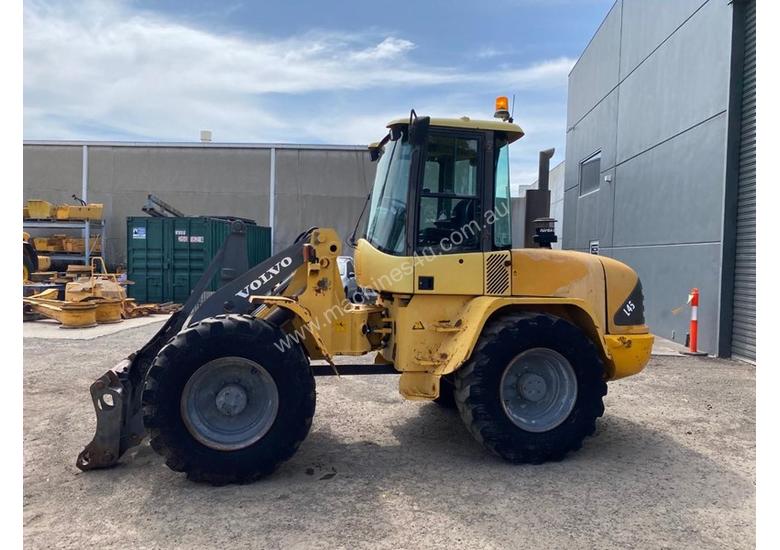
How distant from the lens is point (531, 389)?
491 centimetres

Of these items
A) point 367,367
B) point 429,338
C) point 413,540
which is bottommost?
point 413,540

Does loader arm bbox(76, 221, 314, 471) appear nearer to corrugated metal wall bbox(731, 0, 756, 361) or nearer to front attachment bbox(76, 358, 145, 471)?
front attachment bbox(76, 358, 145, 471)

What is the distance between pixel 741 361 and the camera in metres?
9.31

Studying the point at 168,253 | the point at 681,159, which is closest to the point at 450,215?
the point at 681,159

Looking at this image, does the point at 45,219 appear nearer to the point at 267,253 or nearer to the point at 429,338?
the point at 267,253

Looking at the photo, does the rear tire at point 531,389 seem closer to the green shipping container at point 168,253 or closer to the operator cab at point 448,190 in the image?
the operator cab at point 448,190

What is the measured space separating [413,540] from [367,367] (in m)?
1.88

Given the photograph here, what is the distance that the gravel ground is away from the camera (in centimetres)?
361

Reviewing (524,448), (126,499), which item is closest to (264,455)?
(126,499)

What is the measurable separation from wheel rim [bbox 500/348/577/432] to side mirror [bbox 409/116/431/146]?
6.72ft

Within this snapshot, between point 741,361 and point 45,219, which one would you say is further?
point 45,219

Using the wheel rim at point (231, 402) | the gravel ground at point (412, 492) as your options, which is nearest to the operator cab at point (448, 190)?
the wheel rim at point (231, 402)

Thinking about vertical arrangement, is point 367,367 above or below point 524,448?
above

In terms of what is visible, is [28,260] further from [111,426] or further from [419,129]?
[419,129]
